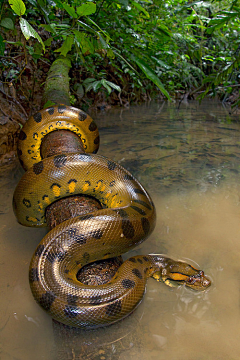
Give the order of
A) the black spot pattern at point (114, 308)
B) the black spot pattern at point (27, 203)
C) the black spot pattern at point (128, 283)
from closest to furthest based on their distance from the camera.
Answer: the black spot pattern at point (114, 308), the black spot pattern at point (128, 283), the black spot pattern at point (27, 203)

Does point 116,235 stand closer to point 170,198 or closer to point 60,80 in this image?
point 170,198

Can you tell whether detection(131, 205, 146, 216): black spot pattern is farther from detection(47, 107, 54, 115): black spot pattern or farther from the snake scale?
detection(47, 107, 54, 115): black spot pattern

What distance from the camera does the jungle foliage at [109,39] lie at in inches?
114

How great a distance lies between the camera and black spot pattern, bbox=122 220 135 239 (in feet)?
6.44

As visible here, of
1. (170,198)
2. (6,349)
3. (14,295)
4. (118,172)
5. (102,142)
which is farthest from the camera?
(102,142)

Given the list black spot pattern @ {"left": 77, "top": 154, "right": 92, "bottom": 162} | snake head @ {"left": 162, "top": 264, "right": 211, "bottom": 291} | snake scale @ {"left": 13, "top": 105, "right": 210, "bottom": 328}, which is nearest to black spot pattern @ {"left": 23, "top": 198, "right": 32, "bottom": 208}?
snake scale @ {"left": 13, "top": 105, "right": 210, "bottom": 328}

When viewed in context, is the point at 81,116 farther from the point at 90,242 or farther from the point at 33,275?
the point at 33,275

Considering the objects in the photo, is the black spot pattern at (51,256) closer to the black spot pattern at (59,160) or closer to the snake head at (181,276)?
the snake head at (181,276)

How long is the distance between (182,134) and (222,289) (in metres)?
5.09

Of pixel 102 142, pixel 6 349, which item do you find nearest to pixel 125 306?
pixel 6 349

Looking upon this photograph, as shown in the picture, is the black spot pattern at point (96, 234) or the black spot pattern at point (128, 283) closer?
the black spot pattern at point (128, 283)

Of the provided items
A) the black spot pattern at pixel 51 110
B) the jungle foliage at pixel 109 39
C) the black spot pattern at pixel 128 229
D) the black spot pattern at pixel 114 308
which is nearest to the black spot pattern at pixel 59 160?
the black spot pattern at pixel 128 229

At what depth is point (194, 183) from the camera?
3.69 metres

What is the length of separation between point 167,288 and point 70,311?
2.60 ft
